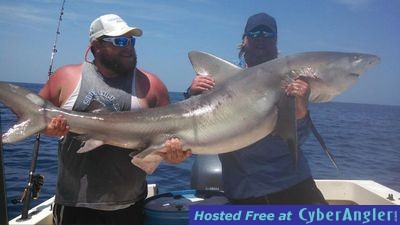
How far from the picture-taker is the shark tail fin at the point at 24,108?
2.70m

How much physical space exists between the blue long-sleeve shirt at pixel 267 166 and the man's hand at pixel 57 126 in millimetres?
1250

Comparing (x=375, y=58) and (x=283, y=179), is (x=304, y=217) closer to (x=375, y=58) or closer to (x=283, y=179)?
(x=283, y=179)


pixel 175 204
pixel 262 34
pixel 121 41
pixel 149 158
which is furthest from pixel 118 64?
pixel 175 204

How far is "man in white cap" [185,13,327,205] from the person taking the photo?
304 centimetres

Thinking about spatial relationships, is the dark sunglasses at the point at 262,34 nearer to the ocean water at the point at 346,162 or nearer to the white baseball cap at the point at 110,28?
the white baseball cap at the point at 110,28

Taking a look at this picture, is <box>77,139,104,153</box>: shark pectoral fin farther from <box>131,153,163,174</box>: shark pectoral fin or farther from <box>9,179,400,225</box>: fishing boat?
<box>9,179,400,225</box>: fishing boat

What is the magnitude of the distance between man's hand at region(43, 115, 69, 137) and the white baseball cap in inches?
28.4

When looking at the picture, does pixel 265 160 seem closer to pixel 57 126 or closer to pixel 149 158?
pixel 149 158

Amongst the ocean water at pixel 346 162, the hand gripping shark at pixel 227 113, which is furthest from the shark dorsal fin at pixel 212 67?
the ocean water at pixel 346 162

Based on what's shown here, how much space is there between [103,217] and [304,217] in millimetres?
1505

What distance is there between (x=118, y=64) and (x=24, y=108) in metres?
0.74

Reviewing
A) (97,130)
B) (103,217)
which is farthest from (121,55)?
(103,217)

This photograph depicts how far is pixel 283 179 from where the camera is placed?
10.2ft

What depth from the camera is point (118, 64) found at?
3.06 meters
